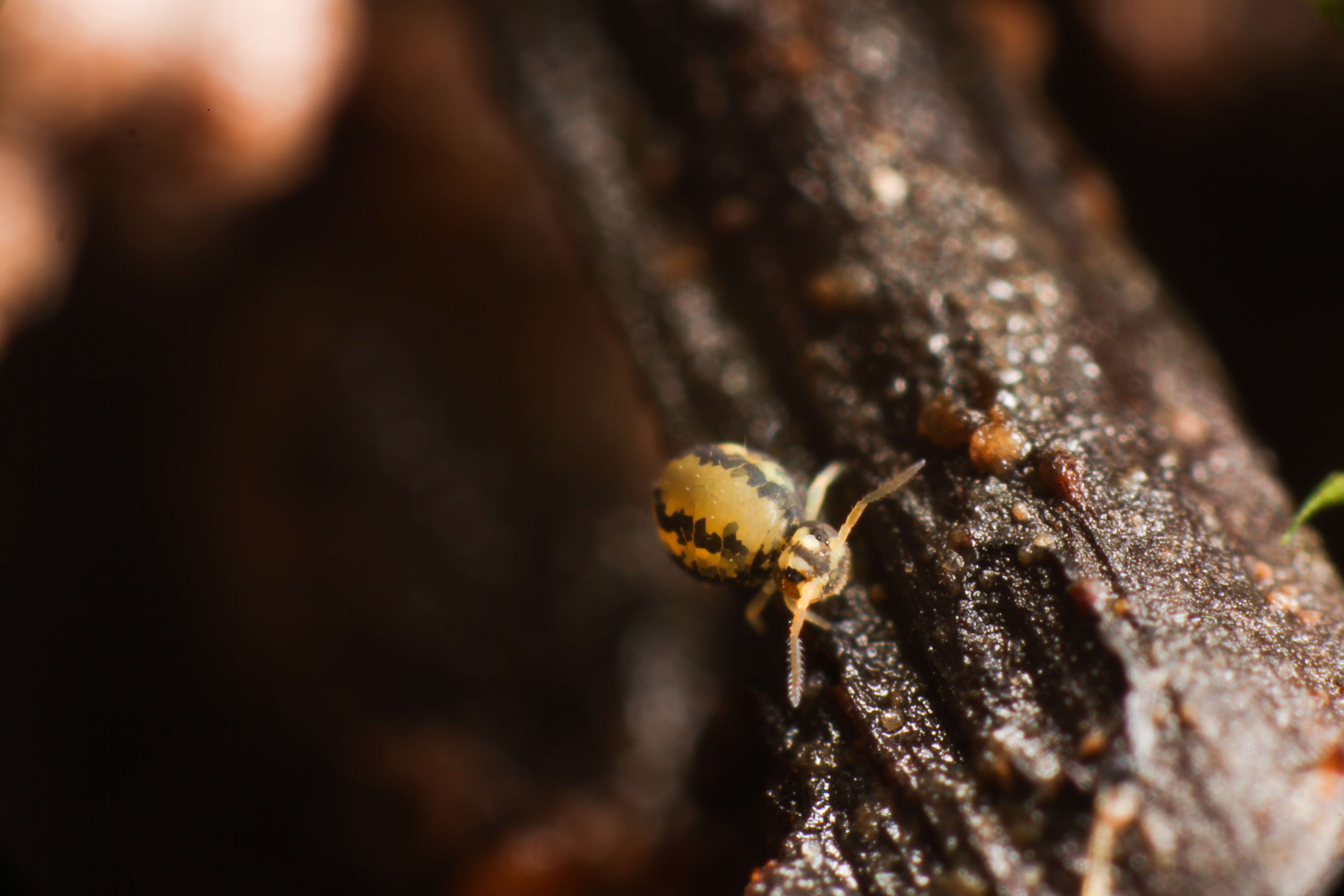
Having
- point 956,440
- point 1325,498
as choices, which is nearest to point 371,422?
point 956,440

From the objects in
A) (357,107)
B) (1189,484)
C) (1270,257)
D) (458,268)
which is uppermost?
(357,107)

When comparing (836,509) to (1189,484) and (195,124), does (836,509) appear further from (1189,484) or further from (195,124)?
(195,124)

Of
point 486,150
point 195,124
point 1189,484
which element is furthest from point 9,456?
point 1189,484

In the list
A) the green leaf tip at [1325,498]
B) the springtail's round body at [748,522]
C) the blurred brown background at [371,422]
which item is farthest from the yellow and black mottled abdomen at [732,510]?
the green leaf tip at [1325,498]

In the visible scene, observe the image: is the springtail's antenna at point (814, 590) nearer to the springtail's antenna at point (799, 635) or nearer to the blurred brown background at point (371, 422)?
the springtail's antenna at point (799, 635)

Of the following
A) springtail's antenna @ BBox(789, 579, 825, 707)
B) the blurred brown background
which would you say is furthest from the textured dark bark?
the blurred brown background

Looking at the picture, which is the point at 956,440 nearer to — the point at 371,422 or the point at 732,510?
the point at 732,510
